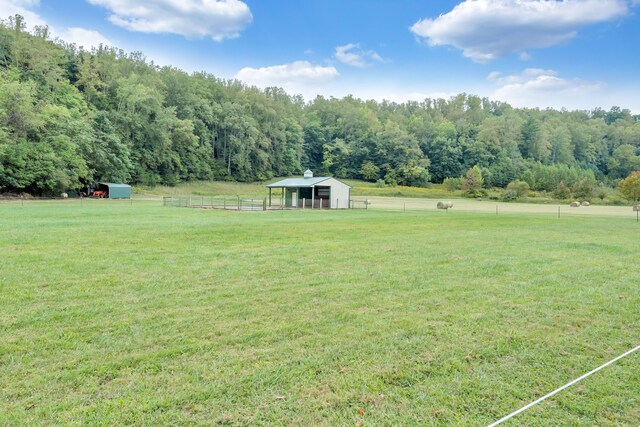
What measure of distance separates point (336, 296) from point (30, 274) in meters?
5.41

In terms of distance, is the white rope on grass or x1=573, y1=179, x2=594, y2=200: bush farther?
x1=573, y1=179, x2=594, y2=200: bush

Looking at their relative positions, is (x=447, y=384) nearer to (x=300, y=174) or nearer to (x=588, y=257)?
(x=588, y=257)

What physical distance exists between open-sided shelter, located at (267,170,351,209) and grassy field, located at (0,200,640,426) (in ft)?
88.2

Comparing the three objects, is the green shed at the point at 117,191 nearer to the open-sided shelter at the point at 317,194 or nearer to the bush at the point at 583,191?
the open-sided shelter at the point at 317,194

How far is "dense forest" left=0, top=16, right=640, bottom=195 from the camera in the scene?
145 ft

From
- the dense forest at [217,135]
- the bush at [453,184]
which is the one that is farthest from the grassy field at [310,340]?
the bush at [453,184]

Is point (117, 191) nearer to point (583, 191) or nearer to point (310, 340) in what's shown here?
point (310, 340)

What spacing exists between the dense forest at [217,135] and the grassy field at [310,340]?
141 ft

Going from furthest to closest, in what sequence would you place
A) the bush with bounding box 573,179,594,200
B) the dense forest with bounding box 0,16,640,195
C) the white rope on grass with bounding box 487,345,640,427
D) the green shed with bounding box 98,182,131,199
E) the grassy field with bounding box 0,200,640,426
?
the bush with bounding box 573,179,594,200 → the green shed with bounding box 98,182,131,199 → the dense forest with bounding box 0,16,640,195 → the grassy field with bounding box 0,200,640,426 → the white rope on grass with bounding box 487,345,640,427

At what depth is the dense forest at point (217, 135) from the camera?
44094 mm

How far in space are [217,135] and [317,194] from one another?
50944 mm

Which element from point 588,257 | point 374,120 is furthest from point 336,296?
point 374,120

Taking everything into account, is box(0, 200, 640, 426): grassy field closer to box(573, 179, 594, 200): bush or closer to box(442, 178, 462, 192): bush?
box(573, 179, 594, 200): bush

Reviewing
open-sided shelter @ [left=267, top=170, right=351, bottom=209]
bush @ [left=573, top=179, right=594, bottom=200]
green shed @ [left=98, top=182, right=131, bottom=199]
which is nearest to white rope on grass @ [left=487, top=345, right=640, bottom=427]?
open-sided shelter @ [left=267, top=170, right=351, bottom=209]
